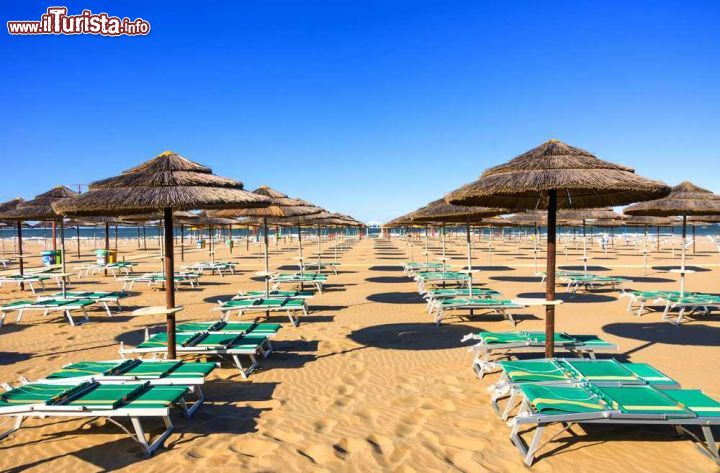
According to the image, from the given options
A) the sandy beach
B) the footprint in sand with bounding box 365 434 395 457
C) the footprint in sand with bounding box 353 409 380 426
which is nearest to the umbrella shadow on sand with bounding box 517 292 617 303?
the sandy beach

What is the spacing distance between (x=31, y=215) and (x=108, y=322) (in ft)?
11.7

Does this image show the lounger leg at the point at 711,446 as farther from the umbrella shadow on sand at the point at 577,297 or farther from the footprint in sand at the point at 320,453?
the umbrella shadow on sand at the point at 577,297

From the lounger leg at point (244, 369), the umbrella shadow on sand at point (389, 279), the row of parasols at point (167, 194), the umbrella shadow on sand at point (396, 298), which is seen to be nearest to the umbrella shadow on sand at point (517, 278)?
the umbrella shadow on sand at point (389, 279)

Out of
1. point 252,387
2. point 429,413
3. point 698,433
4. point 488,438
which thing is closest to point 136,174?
point 252,387

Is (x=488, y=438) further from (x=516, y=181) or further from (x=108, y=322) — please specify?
(x=108, y=322)

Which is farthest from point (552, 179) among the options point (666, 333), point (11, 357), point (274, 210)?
point (11, 357)

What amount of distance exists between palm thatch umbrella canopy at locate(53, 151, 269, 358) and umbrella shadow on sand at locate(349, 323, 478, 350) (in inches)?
128

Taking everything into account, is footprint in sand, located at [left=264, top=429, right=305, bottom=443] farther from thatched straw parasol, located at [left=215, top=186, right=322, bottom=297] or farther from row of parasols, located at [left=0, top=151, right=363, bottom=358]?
thatched straw parasol, located at [left=215, top=186, right=322, bottom=297]

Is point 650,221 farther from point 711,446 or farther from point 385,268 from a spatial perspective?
point 711,446

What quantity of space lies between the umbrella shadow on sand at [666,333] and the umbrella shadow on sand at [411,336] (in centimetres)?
261

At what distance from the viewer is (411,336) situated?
25.6 ft

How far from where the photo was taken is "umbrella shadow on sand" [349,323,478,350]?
721cm

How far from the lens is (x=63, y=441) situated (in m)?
4.00

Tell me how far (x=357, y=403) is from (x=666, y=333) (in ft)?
20.3
